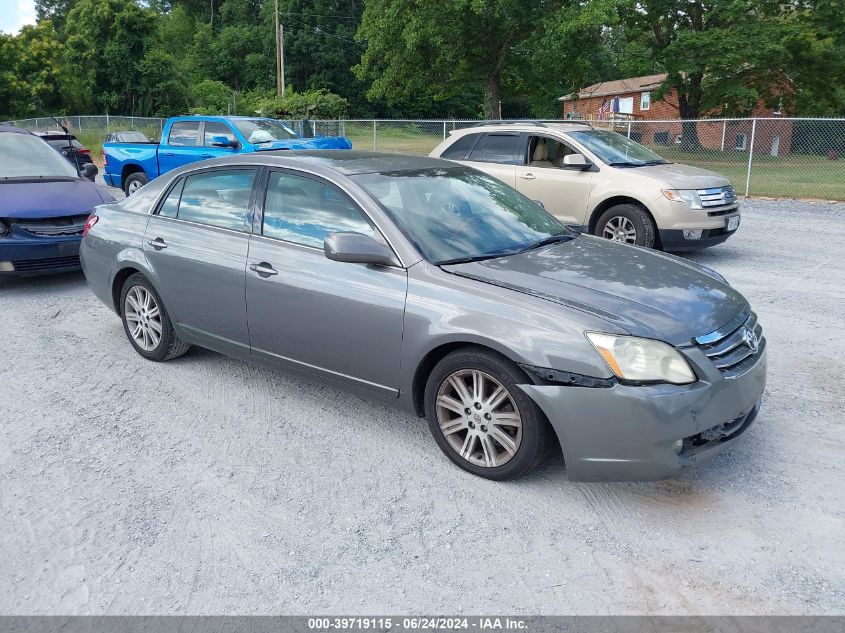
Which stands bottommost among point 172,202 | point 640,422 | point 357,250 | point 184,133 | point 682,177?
point 640,422

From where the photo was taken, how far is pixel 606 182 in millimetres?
9219

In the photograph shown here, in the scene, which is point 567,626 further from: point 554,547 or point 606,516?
point 606,516

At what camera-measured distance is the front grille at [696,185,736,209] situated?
8922 millimetres

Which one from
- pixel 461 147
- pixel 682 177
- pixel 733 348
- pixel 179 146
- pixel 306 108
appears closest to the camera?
pixel 733 348

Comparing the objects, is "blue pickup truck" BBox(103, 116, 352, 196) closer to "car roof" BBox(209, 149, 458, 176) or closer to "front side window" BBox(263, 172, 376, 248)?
"car roof" BBox(209, 149, 458, 176)

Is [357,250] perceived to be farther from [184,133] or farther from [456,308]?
[184,133]

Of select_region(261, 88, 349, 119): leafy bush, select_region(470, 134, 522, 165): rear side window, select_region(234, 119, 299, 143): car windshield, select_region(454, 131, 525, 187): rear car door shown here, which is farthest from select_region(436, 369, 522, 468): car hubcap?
select_region(261, 88, 349, 119): leafy bush

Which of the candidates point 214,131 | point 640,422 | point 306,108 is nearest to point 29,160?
point 214,131

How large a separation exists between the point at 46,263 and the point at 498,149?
5.97 metres

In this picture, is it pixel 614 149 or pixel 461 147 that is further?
pixel 461 147

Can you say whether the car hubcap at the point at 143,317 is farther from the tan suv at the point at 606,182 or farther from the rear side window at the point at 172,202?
the tan suv at the point at 606,182

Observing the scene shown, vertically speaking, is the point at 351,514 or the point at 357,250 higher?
the point at 357,250

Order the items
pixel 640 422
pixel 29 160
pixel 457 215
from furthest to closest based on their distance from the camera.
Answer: pixel 29 160 → pixel 457 215 → pixel 640 422

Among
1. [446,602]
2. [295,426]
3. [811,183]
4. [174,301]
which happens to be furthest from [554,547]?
[811,183]
